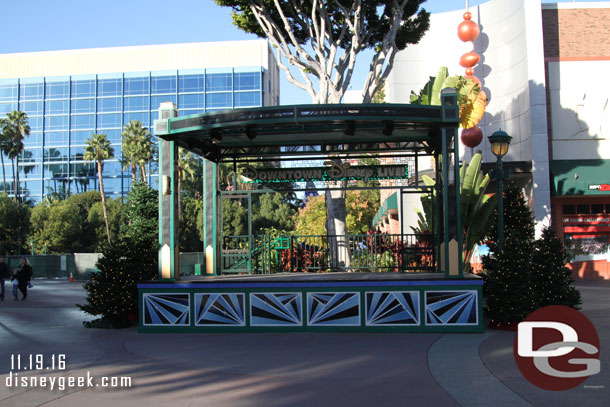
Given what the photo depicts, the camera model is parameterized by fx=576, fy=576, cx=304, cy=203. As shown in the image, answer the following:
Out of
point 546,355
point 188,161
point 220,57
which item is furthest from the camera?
point 220,57

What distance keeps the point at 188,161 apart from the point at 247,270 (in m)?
43.7

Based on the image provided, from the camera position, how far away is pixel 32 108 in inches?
3671

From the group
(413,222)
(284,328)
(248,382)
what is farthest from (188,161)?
(248,382)

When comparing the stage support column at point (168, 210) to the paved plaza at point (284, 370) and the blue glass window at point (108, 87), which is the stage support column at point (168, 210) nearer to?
the paved plaza at point (284, 370)

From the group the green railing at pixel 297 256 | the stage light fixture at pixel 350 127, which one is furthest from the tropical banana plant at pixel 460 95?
the stage light fixture at pixel 350 127

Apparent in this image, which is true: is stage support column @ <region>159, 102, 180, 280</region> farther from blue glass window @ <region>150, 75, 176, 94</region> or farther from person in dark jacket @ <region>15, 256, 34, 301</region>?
blue glass window @ <region>150, 75, 176, 94</region>

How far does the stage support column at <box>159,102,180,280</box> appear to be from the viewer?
1179 cm

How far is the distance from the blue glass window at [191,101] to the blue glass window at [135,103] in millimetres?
5774

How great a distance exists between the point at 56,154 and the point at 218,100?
28836mm

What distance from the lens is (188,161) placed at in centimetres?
5681

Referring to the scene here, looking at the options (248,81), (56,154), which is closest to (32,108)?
(56,154)

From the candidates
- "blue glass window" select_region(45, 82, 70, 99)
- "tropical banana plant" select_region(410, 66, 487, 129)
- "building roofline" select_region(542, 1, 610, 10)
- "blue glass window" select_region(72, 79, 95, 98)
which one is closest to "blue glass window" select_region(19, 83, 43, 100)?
"blue glass window" select_region(45, 82, 70, 99)

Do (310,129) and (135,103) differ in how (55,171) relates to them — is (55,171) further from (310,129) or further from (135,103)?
(310,129)

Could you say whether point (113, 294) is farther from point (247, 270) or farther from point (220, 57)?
point (220, 57)
